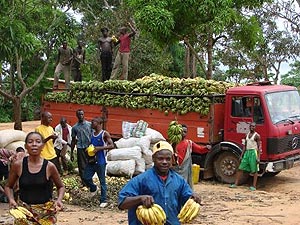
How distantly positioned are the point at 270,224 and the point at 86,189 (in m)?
3.40

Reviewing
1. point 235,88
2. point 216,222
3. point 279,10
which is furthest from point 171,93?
point 279,10

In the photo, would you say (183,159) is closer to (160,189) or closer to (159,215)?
(160,189)

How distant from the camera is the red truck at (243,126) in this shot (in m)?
12.0

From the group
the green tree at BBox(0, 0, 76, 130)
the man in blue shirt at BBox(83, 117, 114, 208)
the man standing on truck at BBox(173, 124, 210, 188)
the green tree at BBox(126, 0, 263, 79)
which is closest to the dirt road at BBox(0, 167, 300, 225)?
the man in blue shirt at BBox(83, 117, 114, 208)

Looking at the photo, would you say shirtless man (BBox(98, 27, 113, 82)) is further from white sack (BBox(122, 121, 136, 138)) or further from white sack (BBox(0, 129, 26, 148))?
white sack (BBox(0, 129, 26, 148))

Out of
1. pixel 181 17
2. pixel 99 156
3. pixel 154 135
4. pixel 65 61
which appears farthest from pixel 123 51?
pixel 99 156

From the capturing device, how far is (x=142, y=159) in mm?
11898

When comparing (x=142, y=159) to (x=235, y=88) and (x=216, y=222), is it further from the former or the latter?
(x=216, y=222)

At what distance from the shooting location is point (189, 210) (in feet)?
14.0

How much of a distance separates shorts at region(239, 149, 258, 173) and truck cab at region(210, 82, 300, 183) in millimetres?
421

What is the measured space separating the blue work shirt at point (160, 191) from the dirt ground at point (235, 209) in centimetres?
415

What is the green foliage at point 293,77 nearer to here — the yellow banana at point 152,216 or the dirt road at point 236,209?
the dirt road at point 236,209

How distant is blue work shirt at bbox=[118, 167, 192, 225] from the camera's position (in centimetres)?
416

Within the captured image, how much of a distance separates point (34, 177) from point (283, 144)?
8.25 metres
